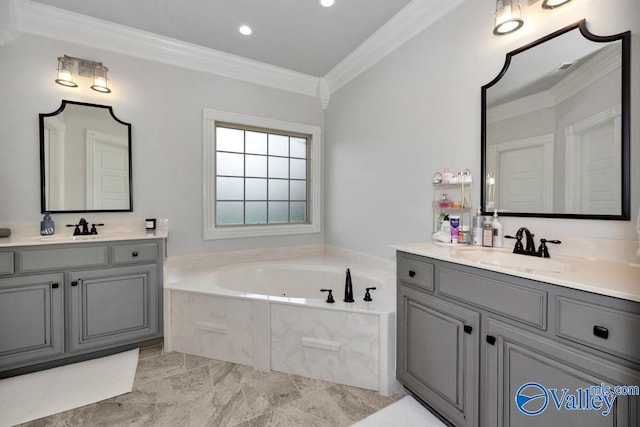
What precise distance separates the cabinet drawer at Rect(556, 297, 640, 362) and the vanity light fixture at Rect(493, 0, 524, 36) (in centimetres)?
147

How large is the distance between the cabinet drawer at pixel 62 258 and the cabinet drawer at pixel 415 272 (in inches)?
87.8

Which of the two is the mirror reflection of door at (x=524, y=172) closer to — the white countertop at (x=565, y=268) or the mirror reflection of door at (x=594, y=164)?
the mirror reflection of door at (x=594, y=164)

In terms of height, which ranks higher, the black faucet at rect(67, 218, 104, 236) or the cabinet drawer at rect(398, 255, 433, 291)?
the black faucet at rect(67, 218, 104, 236)

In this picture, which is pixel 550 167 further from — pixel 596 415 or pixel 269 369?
pixel 269 369

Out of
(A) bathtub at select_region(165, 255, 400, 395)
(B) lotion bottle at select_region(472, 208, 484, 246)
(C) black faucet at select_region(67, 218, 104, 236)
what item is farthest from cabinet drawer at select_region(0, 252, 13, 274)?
(B) lotion bottle at select_region(472, 208, 484, 246)

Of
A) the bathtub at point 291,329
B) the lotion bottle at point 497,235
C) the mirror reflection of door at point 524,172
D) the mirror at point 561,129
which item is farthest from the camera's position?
the bathtub at point 291,329

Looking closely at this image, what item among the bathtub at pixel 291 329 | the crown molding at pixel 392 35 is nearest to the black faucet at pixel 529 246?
the bathtub at pixel 291 329

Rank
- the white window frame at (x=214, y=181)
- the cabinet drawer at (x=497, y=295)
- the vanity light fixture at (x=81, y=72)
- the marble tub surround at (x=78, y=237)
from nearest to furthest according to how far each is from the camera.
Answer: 1. the cabinet drawer at (x=497, y=295)
2. the marble tub surround at (x=78, y=237)
3. the vanity light fixture at (x=81, y=72)
4. the white window frame at (x=214, y=181)

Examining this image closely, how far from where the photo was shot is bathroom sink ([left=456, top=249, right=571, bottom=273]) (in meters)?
1.27

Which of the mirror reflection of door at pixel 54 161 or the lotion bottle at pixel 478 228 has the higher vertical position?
the mirror reflection of door at pixel 54 161

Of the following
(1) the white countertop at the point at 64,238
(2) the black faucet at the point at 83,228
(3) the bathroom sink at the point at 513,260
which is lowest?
(3) the bathroom sink at the point at 513,260

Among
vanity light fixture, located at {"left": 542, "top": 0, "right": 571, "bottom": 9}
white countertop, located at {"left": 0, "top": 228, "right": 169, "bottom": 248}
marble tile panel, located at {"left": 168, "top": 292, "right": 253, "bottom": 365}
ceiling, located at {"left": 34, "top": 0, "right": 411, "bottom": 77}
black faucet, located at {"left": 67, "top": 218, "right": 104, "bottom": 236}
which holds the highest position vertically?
ceiling, located at {"left": 34, "top": 0, "right": 411, "bottom": 77}

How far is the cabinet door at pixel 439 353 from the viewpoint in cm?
131

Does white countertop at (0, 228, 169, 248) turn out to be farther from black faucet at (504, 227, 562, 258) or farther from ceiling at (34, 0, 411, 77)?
black faucet at (504, 227, 562, 258)
